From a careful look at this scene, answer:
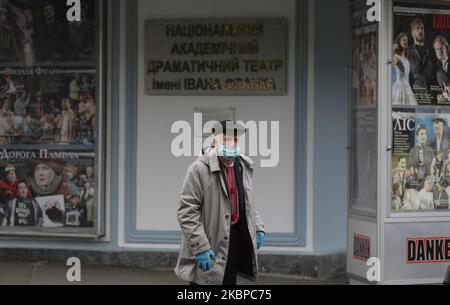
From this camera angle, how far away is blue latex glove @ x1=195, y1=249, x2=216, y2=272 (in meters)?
5.93

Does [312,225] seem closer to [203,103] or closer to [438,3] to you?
Result: [203,103]

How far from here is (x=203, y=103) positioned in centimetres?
970

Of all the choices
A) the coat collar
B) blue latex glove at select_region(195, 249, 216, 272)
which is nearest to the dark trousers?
blue latex glove at select_region(195, 249, 216, 272)

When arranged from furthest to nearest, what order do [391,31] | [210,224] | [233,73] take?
[233,73], [391,31], [210,224]

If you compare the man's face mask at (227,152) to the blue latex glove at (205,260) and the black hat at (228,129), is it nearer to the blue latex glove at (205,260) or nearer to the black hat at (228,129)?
the black hat at (228,129)

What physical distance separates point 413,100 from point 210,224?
3102 mm

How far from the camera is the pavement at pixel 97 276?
8969 mm

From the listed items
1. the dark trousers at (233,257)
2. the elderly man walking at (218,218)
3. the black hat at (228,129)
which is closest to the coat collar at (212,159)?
the elderly man walking at (218,218)

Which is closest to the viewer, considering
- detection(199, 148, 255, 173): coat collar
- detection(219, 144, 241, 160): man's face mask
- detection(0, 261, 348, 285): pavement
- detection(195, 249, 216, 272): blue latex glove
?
detection(195, 249, 216, 272): blue latex glove

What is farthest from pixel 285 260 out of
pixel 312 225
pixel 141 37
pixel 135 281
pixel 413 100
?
pixel 141 37

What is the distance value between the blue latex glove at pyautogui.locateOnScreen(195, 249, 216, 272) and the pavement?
3082 millimetres

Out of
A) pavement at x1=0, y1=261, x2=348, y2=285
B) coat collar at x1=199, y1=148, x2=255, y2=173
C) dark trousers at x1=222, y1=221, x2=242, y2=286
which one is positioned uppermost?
coat collar at x1=199, y1=148, x2=255, y2=173

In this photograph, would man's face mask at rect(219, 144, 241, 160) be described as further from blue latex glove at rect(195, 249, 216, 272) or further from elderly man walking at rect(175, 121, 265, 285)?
blue latex glove at rect(195, 249, 216, 272)

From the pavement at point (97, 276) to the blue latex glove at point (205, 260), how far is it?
3082 millimetres
